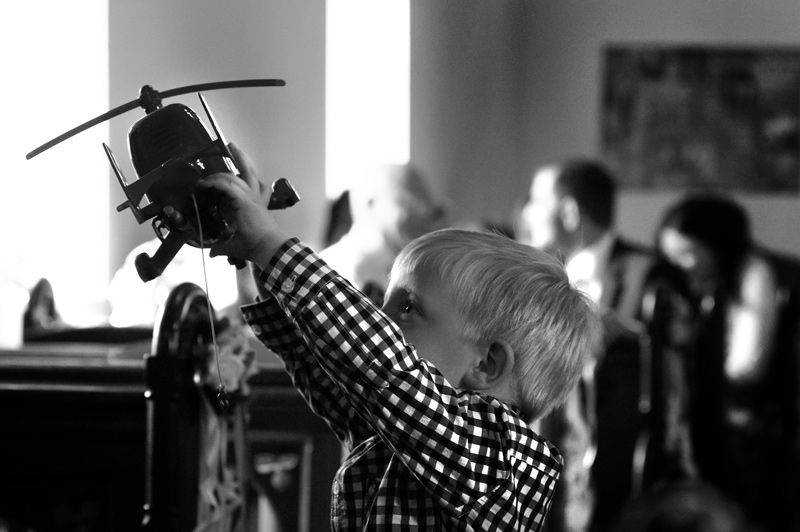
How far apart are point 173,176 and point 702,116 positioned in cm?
839

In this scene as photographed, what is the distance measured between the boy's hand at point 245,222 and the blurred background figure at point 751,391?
3.57m

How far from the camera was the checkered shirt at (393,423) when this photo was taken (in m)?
1.06

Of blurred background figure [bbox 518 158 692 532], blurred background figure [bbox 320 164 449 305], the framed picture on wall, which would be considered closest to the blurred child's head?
blurred background figure [bbox 518 158 692 532]

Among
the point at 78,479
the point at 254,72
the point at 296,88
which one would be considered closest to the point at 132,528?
the point at 78,479

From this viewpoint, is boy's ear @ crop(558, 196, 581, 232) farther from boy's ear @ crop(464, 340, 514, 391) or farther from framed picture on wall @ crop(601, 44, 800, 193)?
framed picture on wall @ crop(601, 44, 800, 193)

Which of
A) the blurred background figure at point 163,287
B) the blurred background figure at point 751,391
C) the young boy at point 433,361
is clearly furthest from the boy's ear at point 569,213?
the young boy at point 433,361

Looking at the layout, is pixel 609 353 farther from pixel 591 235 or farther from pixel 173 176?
pixel 173 176

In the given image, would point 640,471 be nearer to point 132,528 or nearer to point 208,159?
point 132,528

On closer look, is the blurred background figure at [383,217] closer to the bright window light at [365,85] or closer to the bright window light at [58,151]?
the bright window light at [58,151]

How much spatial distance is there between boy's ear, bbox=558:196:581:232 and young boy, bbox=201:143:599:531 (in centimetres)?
320

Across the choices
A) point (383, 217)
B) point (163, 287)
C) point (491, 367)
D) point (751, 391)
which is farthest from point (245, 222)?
point (751, 391)

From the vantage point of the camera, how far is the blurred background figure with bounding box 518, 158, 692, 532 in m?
3.44

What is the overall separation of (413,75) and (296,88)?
864mm

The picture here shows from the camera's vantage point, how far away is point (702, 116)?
8875mm
